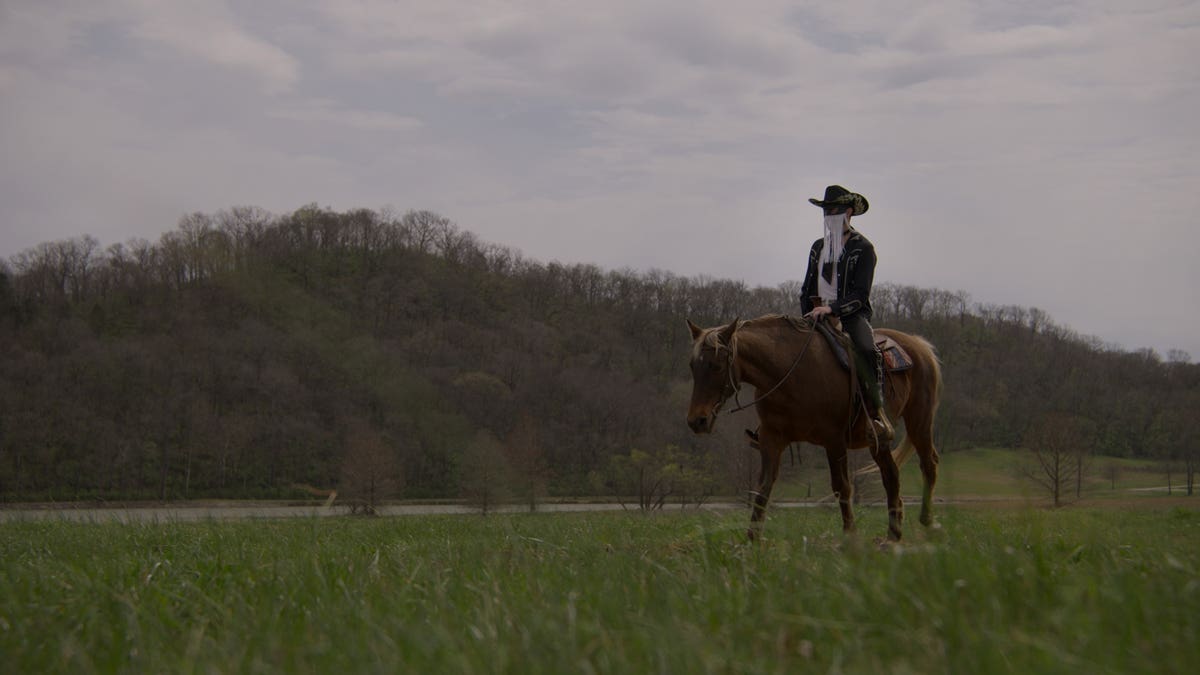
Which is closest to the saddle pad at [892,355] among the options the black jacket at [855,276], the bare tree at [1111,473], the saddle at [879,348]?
the saddle at [879,348]

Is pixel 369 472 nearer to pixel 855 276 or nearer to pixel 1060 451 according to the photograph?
pixel 1060 451

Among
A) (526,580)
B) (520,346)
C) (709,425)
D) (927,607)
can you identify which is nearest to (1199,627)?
(927,607)

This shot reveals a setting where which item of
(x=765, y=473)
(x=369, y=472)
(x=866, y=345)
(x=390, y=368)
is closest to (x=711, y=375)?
(x=765, y=473)

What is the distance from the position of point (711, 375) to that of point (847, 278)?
2182 millimetres

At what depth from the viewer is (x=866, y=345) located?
399 inches

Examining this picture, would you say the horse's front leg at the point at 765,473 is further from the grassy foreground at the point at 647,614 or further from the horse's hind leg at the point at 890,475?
the grassy foreground at the point at 647,614

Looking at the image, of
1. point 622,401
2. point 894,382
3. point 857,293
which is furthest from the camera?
point 622,401

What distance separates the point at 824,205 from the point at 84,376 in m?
83.0

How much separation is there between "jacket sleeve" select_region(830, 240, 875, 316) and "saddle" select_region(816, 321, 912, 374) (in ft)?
0.80

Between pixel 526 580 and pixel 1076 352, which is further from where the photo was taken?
pixel 1076 352

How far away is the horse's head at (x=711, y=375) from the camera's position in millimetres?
9203

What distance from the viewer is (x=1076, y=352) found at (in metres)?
110

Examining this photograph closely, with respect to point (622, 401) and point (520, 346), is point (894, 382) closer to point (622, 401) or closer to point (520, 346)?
point (622, 401)

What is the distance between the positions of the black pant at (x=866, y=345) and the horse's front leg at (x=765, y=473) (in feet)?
3.69
